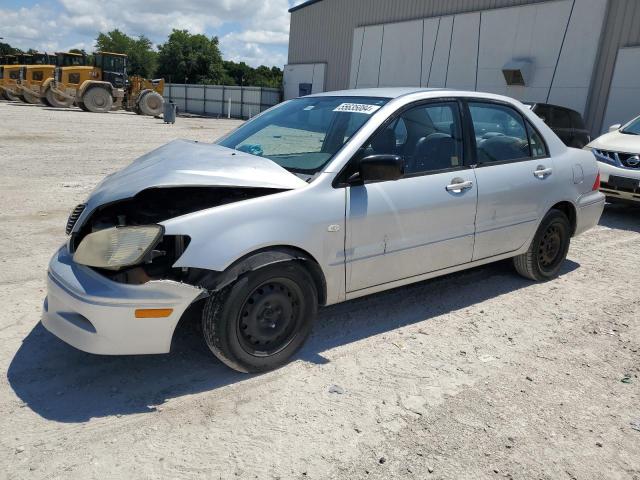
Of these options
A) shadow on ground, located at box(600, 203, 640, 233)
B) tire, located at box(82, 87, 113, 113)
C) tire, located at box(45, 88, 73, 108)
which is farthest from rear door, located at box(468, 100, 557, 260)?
tire, located at box(45, 88, 73, 108)

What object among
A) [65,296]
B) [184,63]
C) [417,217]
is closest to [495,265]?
[417,217]

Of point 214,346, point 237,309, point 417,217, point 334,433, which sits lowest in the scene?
Result: point 334,433

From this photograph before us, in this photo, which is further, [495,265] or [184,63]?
[184,63]

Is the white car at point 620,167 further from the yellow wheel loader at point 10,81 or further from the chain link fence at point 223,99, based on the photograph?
the yellow wheel loader at point 10,81

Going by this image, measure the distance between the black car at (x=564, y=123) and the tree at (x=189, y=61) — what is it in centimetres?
6820

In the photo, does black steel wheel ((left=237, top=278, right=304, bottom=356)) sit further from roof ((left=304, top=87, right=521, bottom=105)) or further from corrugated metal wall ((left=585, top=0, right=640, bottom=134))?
corrugated metal wall ((left=585, top=0, right=640, bottom=134))

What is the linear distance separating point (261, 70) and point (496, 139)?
9581 centimetres

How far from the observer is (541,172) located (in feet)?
15.1

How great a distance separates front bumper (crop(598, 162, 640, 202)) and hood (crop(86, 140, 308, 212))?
6.39 meters

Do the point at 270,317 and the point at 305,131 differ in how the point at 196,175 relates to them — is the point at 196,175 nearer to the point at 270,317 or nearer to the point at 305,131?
the point at 270,317

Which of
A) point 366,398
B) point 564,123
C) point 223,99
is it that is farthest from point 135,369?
point 223,99

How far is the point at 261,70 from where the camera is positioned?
94.9m

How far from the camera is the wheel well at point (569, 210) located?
16.2 feet

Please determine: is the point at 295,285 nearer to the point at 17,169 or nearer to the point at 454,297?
the point at 454,297
